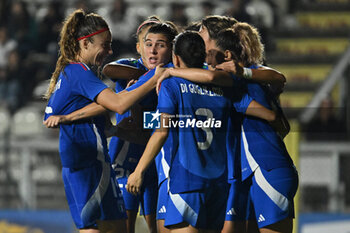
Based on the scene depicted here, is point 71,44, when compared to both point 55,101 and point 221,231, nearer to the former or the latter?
point 55,101

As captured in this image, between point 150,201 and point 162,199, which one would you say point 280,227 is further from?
point 150,201

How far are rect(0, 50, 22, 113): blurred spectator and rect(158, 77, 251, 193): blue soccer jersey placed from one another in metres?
5.66

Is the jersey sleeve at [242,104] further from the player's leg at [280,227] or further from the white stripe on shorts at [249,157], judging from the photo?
the player's leg at [280,227]

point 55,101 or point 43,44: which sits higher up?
point 43,44

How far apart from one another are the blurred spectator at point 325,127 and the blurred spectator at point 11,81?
388 cm

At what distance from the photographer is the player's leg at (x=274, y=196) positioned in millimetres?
3258

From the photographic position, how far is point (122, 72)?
3.55 meters

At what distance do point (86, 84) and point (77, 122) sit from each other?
0.19 meters

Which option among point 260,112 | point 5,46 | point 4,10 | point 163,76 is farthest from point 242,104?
point 4,10

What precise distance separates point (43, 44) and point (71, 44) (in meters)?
6.66

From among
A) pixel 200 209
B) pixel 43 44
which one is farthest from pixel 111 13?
pixel 200 209

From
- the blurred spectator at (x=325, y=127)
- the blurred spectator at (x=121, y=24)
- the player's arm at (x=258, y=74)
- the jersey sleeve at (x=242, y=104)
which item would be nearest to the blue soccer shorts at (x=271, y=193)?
the jersey sleeve at (x=242, y=104)

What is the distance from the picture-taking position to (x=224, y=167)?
3162 mm

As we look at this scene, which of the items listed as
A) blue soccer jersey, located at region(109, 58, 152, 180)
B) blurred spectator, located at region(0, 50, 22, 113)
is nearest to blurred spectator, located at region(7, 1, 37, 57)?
blurred spectator, located at region(0, 50, 22, 113)
